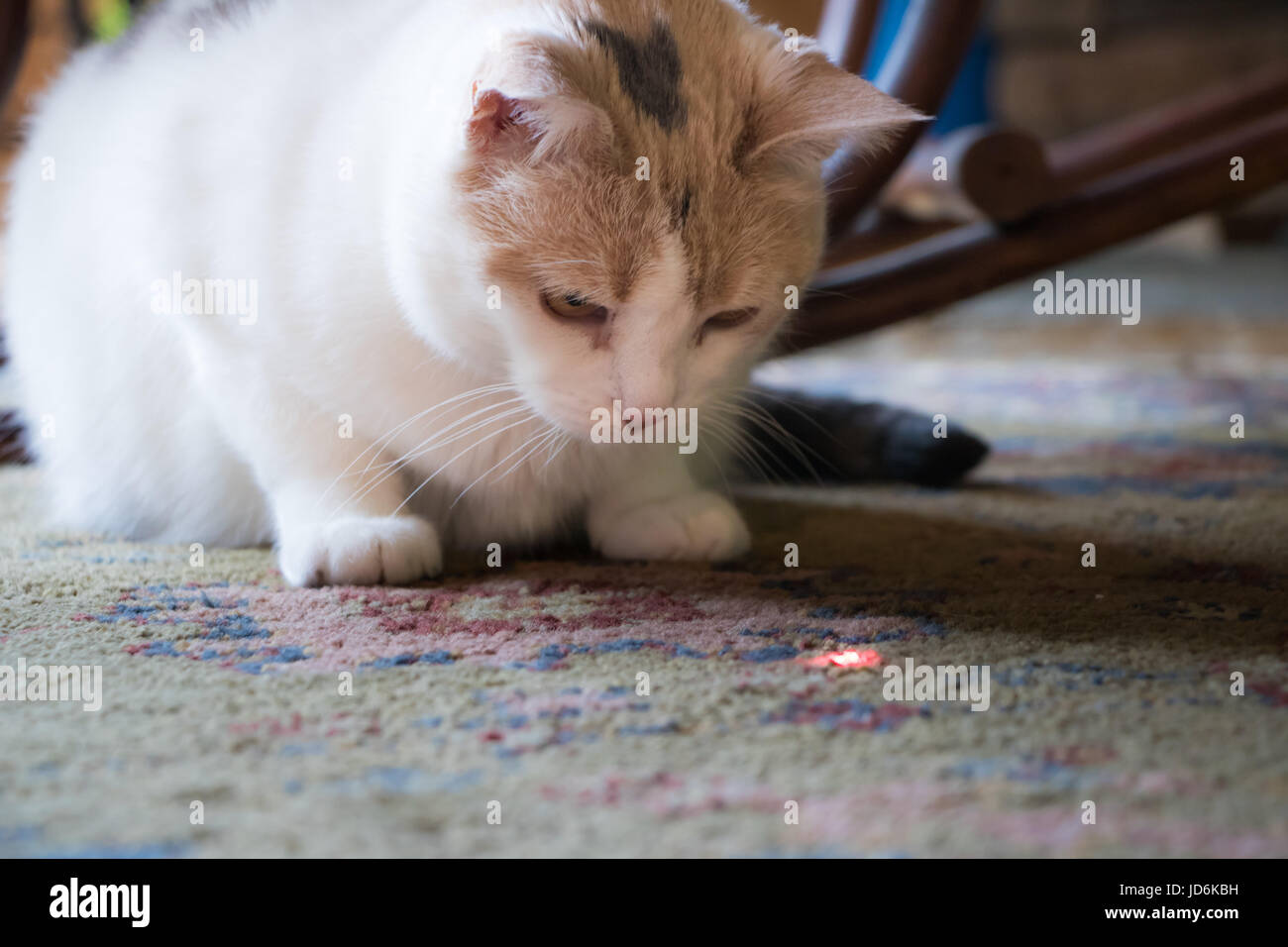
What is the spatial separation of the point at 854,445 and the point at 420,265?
797mm

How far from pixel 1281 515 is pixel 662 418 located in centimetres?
85

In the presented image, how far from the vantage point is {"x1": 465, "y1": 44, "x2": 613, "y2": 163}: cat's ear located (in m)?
0.89

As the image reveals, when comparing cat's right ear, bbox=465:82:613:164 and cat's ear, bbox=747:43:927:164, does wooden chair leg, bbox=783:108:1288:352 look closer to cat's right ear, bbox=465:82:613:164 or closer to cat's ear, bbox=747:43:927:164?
cat's ear, bbox=747:43:927:164

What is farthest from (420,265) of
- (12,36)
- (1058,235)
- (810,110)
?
(1058,235)

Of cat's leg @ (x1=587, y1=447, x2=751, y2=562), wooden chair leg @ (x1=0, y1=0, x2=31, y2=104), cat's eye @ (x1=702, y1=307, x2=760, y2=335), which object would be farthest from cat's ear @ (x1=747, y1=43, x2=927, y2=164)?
wooden chair leg @ (x1=0, y1=0, x2=31, y2=104)

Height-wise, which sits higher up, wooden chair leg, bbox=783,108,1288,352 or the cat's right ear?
wooden chair leg, bbox=783,108,1288,352

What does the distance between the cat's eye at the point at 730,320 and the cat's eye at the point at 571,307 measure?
0.36 ft

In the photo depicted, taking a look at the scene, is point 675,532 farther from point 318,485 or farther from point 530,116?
point 530,116

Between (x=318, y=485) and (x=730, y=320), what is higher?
(x=730, y=320)

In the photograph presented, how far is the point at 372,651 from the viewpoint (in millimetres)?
933

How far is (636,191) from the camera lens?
3.22 feet
